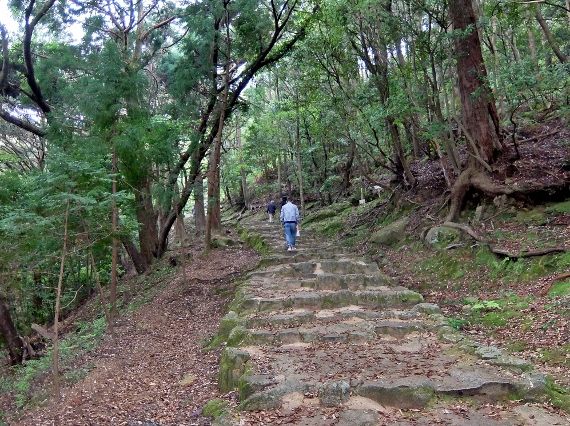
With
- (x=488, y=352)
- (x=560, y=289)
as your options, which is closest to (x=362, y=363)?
(x=488, y=352)

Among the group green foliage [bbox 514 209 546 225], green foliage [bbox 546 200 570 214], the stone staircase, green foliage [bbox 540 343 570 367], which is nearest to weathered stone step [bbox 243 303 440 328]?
the stone staircase

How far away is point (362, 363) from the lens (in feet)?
18.2

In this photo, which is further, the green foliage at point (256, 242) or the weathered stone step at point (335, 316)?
the green foliage at point (256, 242)

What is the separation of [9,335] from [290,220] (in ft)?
22.9

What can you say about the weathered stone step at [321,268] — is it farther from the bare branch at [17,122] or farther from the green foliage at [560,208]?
the bare branch at [17,122]

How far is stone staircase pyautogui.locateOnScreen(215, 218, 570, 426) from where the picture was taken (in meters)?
4.51

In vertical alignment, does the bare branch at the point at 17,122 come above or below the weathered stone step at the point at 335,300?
above

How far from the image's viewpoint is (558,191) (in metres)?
9.01

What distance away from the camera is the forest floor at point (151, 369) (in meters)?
5.56

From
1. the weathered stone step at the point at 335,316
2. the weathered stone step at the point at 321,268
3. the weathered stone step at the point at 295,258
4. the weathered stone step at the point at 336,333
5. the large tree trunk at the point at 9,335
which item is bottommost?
the large tree trunk at the point at 9,335

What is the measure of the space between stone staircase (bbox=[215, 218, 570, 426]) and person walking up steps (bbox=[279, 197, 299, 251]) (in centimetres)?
328

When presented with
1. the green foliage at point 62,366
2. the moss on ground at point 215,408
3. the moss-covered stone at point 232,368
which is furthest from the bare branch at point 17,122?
the moss on ground at point 215,408

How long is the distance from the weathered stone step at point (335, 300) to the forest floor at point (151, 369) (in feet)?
3.18

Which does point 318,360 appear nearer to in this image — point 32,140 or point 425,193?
point 425,193
